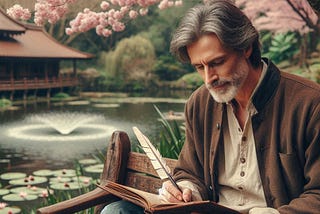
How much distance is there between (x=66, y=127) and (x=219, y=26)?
2587mm

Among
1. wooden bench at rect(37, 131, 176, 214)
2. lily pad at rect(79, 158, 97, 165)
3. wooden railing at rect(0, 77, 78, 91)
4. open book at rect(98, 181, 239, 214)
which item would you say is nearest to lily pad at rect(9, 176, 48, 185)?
lily pad at rect(79, 158, 97, 165)

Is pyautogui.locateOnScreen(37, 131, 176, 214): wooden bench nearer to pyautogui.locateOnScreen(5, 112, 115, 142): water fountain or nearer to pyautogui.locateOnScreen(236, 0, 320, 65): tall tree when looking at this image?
→ pyautogui.locateOnScreen(5, 112, 115, 142): water fountain

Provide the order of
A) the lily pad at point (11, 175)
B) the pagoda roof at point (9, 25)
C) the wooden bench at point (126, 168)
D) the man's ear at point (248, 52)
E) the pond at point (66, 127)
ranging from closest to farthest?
1. the man's ear at point (248, 52)
2. the wooden bench at point (126, 168)
3. the pagoda roof at point (9, 25)
4. the lily pad at point (11, 175)
5. the pond at point (66, 127)

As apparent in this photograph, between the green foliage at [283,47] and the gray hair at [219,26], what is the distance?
2644mm

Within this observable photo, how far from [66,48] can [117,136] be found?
178 centimetres

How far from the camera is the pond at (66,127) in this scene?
3.03m

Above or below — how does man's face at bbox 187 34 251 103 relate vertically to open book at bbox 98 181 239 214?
above

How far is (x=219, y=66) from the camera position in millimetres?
1037

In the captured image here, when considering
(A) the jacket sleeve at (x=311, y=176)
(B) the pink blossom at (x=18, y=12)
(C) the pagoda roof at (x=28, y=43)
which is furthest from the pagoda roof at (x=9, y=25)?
(A) the jacket sleeve at (x=311, y=176)

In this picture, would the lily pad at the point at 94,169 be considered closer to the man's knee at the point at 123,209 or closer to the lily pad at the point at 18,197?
the lily pad at the point at 18,197

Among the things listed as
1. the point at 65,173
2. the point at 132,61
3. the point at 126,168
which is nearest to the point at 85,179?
the point at 65,173

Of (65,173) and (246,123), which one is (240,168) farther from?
(65,173)

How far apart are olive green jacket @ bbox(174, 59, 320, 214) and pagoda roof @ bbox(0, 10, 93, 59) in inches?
64.8

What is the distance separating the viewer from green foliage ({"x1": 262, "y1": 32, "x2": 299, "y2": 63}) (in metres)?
3.66
